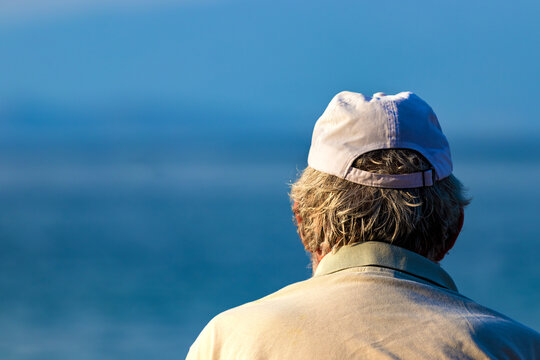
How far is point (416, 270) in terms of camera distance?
105 centimetres

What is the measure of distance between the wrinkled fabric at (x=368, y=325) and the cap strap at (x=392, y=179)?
138 mm

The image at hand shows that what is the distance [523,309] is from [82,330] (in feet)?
20.1

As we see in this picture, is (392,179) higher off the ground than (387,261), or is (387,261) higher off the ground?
(392,179)

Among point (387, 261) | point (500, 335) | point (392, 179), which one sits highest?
point (392, 179)

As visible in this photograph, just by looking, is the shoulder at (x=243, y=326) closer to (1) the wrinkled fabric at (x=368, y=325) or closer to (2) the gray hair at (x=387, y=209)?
(1) the wrinkled fabric at (x=368, y=325)

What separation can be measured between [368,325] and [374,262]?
144mm

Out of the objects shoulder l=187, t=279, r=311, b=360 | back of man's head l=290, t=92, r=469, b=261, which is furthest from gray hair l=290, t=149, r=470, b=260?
shoulder l=187, t=279, r=311, b=360

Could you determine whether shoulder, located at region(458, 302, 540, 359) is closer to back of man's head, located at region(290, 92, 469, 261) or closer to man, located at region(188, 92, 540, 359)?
man, located at region(188, 92, 540, 359)

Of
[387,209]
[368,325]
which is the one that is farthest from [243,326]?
[387,209]

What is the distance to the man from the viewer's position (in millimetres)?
919

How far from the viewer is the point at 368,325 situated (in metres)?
0.93

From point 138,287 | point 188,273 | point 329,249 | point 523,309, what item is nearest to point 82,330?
point 138,287

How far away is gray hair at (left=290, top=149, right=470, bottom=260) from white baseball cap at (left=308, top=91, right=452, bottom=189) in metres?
0.01

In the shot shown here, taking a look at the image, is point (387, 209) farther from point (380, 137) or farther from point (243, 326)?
point (243, 326)
